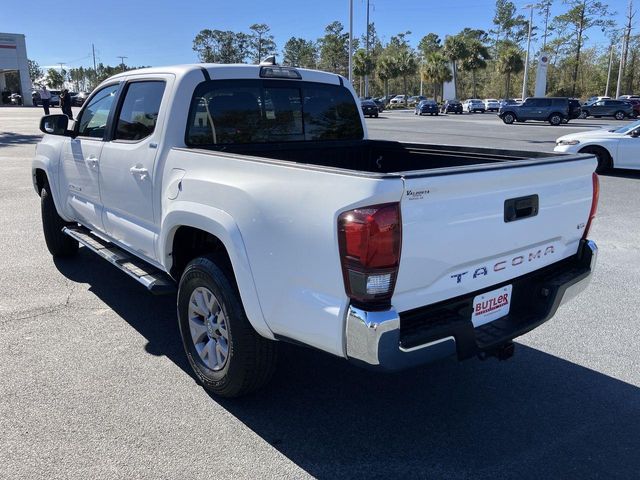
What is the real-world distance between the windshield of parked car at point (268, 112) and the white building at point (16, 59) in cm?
7520

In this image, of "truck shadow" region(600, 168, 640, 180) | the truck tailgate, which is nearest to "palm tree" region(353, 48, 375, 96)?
"truck shadow" region(600, 168, 640, 180)

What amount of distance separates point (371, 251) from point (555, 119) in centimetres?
3971

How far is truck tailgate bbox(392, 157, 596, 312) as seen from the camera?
8.14ft

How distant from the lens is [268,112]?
4215 millimetres

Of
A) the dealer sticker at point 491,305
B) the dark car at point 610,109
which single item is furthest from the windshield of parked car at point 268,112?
the dark car at point 610,109

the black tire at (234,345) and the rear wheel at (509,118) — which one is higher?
the rear wheel at (509,118)

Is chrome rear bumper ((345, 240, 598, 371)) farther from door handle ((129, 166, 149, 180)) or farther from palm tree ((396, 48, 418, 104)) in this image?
palm tree ((396, 48, 418, 104))

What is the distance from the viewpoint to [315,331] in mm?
2625

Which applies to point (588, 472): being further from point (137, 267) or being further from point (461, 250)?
point (137, 267)

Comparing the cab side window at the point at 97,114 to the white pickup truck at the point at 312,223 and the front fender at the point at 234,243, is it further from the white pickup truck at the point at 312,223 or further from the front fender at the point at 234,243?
the front fender at the point at 234,243

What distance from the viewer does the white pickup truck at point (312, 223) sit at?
8.04 ft

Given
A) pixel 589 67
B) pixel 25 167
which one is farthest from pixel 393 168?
pixel 589 67

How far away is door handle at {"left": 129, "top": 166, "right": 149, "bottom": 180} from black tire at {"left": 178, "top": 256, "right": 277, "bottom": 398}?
34.4 inches

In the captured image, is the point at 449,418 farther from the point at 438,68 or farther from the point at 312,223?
the point at 438,68
